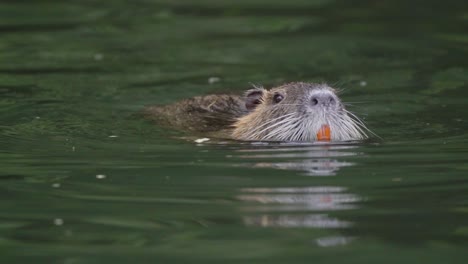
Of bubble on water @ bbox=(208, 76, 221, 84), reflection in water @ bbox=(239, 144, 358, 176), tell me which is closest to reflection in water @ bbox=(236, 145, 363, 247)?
reflection in water @ bbox=(239, 144, 358, 176)

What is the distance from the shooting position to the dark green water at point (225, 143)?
5059 mm

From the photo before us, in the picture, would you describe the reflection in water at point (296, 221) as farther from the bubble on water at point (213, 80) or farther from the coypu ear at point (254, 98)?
the bubble on water at point (213, 80)

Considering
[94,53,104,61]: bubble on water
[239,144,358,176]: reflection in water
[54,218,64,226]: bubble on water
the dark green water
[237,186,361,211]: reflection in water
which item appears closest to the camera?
the dark green water

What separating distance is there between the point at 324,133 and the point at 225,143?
0.70 m

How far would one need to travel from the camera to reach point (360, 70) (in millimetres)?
10906

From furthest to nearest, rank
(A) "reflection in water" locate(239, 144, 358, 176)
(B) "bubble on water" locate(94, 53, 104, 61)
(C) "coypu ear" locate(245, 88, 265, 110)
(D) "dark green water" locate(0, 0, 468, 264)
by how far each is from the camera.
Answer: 1. (B) "bubble on water" locate(94, 53, 104, 61)
2. (C) "coypu ear" locate(245, 88, 265, 110)
3. (A) "reflection in water" locate(239, 144, 358, 176)
4. (D) "dark green water" locate(0, 0, 468, 264)

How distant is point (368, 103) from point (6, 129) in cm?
300

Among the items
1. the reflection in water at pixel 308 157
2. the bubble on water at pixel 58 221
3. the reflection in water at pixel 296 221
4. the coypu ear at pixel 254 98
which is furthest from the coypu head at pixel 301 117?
the bubble on water at pixel 58 221

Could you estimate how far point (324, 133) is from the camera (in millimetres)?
7656

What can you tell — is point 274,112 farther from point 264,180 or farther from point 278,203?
point 278,203

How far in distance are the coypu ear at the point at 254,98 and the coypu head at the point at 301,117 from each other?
35cm

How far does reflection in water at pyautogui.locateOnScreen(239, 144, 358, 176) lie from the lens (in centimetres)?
660

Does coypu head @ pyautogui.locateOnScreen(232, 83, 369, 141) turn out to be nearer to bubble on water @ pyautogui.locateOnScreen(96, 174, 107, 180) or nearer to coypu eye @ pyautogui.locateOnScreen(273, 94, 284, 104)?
coypu eye @ pyautogui.locateOnScreen(273, 94, 284, 104)

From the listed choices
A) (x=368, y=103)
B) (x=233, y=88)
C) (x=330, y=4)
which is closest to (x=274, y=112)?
(x=368, y=103)
